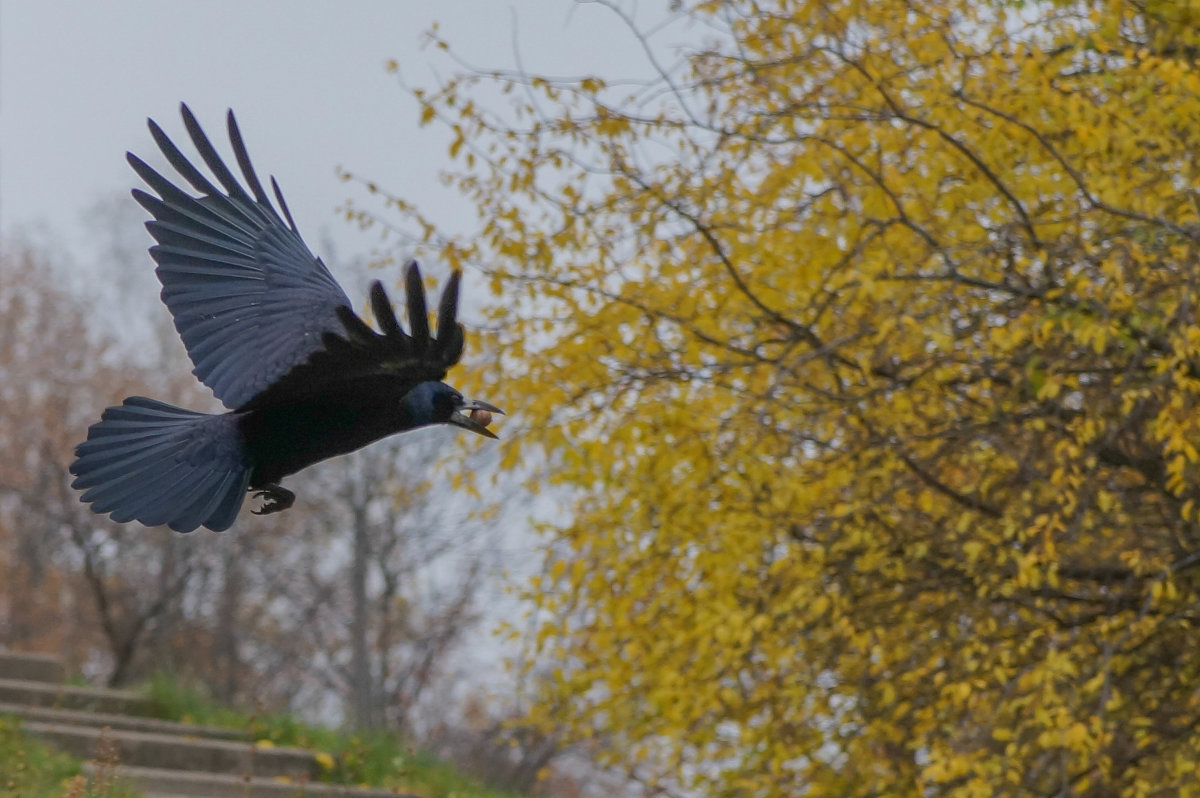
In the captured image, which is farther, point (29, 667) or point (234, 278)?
point (29, 667)

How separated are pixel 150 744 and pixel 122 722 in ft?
2.08

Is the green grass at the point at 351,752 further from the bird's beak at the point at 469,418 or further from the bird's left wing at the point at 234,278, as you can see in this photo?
the bird's beak at the point at 469,418

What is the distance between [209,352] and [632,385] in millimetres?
2774

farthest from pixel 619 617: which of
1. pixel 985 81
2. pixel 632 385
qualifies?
pixel 985 81

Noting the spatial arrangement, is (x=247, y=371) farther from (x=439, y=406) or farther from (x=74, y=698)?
(x=74, y=698)

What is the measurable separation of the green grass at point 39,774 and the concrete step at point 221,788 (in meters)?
0.50

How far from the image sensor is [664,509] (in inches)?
258

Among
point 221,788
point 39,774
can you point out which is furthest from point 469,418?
point 221,788

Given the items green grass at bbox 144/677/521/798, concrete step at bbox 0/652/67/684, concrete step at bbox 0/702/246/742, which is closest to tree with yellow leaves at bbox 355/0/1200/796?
green grass at bbox 144/677/521/798

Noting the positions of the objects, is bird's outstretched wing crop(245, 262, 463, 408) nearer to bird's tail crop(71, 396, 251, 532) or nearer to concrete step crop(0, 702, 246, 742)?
bird's tail crop(71, 396, 251, 532)

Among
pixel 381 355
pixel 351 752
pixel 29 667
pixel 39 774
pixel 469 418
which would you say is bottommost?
pixel 39 774

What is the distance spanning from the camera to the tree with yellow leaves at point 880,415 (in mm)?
6105

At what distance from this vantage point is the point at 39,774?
19.5 feet

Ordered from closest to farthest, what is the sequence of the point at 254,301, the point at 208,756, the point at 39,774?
the point at 254,301 → the point at 39,774 → the point at 208,756
